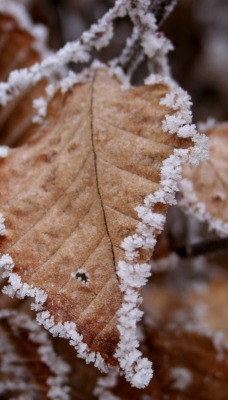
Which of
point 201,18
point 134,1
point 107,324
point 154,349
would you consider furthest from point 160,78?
point 201,18

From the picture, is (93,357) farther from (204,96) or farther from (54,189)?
(204,96)

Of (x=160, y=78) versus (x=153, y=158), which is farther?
(x=160, y=78)

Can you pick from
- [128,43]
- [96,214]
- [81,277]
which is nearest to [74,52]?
[128,43]

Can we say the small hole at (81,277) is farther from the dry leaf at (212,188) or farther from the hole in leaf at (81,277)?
the dry leaf at (212,188)

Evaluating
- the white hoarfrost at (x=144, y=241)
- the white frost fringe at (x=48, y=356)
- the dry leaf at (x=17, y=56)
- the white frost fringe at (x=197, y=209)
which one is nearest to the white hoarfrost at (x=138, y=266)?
the white hoarfrost at (x=144, y=241)

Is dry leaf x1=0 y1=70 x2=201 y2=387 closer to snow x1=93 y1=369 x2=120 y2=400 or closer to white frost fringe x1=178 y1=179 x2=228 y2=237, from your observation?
white frost fringe x1=178 y1=179 x2=228 y2=237

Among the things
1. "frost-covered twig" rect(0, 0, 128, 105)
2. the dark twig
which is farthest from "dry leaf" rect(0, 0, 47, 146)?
the dark twig

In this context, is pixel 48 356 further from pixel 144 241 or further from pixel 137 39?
pixel 137 39
